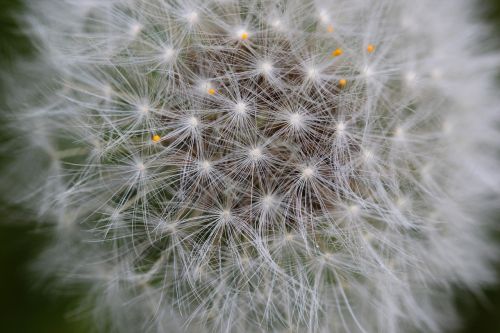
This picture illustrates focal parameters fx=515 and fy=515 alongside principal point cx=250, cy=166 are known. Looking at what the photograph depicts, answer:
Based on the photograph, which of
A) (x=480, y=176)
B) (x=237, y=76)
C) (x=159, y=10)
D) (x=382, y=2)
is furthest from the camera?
(x=480, y=176)

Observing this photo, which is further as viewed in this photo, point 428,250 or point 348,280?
point 428,250

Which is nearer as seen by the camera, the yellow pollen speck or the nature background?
the yellow pollen speck

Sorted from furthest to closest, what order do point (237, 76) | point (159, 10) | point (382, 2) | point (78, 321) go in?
point (78, 321), point (382, 2), point (159, 10), point (237, 76)

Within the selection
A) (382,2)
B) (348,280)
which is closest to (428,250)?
(348,280)

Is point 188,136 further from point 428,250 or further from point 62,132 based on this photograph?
point 428,250

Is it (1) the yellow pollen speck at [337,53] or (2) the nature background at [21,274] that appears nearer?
(1) the yellow pollen speck at [337,53]

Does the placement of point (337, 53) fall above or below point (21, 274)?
above

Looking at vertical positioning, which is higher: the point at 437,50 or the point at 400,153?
the point at 437,50

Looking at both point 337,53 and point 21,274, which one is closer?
point 337,53
